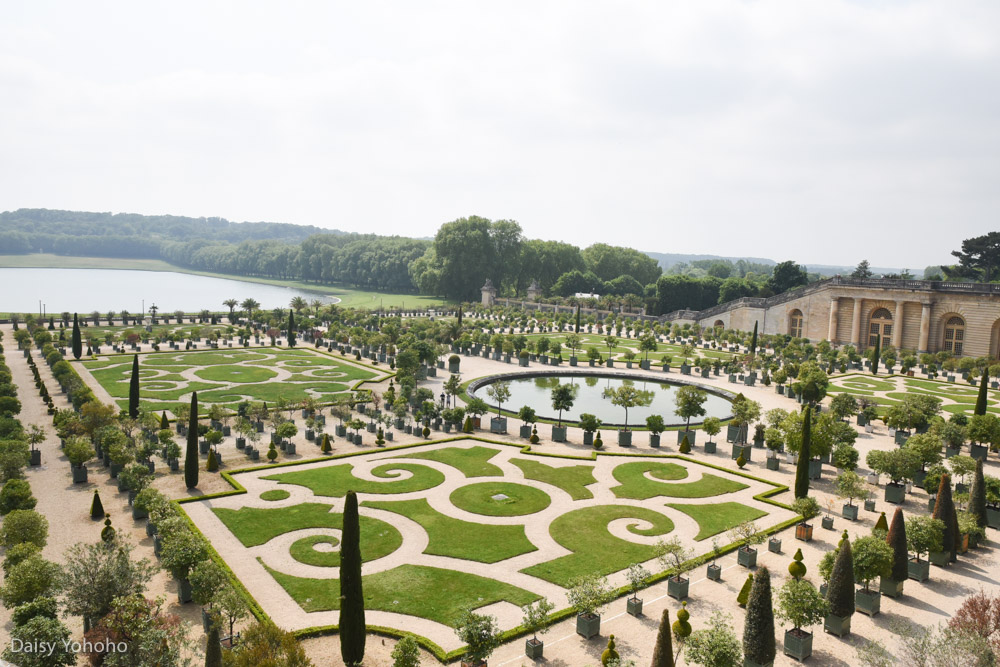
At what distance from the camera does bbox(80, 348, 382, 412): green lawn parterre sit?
48.0 m

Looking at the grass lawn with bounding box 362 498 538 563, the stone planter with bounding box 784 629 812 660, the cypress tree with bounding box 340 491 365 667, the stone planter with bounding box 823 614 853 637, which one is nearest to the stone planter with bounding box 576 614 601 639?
the grass lawn with bounding box 362 498 538 563

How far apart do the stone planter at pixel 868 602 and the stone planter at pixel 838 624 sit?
1583 mm

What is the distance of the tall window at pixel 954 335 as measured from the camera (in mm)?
73875

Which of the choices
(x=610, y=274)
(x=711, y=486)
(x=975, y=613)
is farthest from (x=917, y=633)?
(x=610, y=274)

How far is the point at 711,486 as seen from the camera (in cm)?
3150

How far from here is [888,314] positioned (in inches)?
3140

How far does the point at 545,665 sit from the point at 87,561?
13.0 metres

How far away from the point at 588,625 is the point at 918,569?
41.8 feet

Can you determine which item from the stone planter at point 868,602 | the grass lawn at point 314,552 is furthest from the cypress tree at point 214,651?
the stone planter at point 868,602

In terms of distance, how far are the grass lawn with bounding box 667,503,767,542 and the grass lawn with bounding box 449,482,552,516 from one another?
19.8 feet

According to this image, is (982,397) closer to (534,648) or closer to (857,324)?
(534,648)

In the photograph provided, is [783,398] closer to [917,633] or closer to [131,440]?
[917,633]

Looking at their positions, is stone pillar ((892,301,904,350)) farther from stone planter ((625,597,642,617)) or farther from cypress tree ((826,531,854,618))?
stone planter ((625,597,642,617))

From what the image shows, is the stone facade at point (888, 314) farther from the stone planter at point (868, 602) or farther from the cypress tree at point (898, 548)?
the stone planter at point (868, 602)
